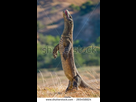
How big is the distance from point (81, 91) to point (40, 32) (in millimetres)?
2767

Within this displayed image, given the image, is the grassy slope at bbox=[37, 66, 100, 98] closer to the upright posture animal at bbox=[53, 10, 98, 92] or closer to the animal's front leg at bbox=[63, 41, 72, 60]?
the upright posture animal at bbox=[53, 10, 98, 92]

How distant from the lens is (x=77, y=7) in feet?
22.0

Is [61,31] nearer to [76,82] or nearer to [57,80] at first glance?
[57,80]

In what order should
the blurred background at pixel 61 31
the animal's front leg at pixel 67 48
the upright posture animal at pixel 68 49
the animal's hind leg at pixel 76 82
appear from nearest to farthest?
the animal's front leg at pixel 67 48 < the upright posture animal at pixel 68 49 < the animal's hind leg at pixel 76 82 < the blurred background at pixel 61 31

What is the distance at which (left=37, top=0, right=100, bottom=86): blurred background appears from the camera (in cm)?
654

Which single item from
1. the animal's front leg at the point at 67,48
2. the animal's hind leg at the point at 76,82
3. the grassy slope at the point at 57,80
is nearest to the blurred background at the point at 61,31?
the grassy slope at the point at 57,80

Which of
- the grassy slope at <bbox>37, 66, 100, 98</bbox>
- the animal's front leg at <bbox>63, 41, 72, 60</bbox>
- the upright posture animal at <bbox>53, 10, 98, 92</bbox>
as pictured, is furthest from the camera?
the grassy slope at <bbox>37, 66, 100, 98</bbox>

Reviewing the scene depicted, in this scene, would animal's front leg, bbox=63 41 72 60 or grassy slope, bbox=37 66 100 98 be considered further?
grassy slope, bbox=37 66 100 98

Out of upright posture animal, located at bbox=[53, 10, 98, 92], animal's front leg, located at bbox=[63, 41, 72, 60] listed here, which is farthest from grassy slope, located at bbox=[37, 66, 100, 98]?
animal's front leg, located at bbox=[63, 41, 72, 60]

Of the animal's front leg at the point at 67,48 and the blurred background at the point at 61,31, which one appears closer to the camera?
the animal's front leg at the point at 67,48

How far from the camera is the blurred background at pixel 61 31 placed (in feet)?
21.5

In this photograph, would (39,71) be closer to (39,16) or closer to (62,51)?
(62,51)

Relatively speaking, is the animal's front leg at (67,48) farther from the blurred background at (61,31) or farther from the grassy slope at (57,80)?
the grassy slope at (57,80)

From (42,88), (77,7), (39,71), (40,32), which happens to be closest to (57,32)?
(40,32)
